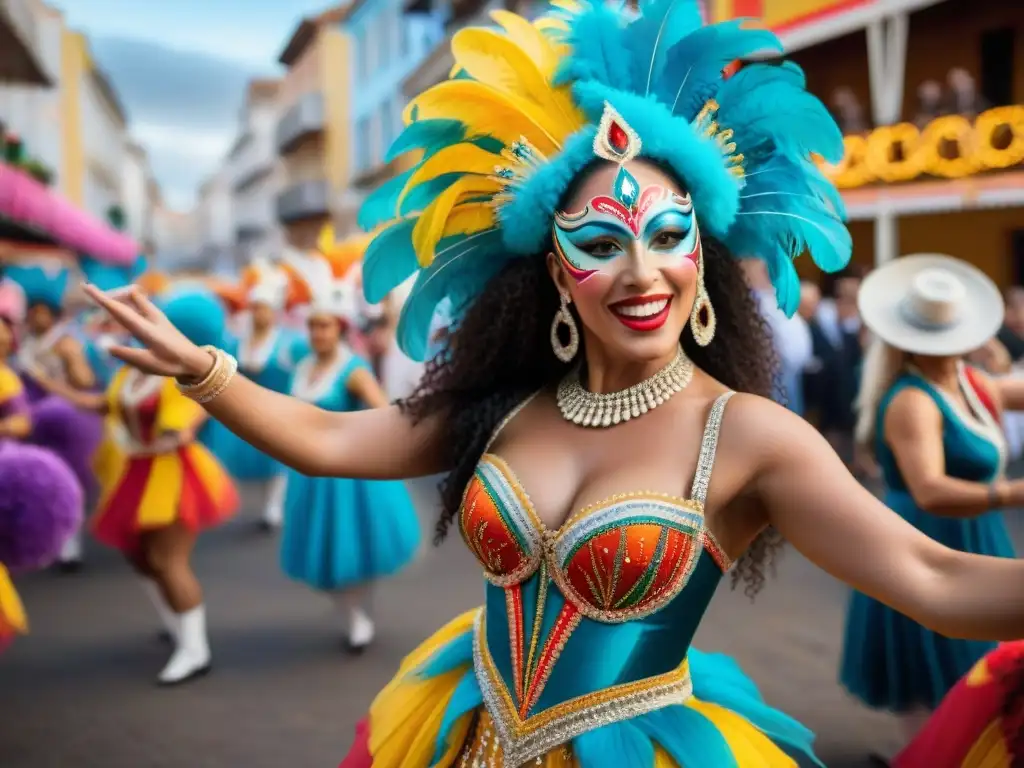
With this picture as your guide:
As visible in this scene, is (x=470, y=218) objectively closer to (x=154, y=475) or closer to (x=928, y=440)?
(x=928, y=440)

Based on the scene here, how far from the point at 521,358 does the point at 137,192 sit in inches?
2868

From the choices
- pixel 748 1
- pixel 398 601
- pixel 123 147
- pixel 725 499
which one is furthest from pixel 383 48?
pixel 123 147

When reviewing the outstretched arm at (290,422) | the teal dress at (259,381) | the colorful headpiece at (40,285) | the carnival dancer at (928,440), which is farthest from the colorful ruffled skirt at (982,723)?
the colorful headpiece at (40,285)

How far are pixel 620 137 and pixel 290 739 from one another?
3.07 meters

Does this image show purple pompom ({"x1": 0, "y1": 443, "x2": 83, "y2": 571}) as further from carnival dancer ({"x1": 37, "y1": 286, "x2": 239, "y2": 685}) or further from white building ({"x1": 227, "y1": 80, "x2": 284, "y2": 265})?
white building ({"x1": 227, "y1": 80, "x2": 284, "y2": 265})

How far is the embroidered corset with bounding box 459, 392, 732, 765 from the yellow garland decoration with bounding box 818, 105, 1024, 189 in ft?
29.8

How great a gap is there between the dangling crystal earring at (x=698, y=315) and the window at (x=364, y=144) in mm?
29212

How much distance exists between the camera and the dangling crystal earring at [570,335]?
77.5 inches

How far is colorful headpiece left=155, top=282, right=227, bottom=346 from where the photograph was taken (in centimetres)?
371

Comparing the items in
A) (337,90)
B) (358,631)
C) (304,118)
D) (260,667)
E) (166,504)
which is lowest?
(260,667)

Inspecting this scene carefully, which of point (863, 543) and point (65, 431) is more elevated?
point (863, 543)

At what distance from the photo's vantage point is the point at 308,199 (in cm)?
3512

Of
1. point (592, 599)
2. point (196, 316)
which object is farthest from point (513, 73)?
point (196, 316)

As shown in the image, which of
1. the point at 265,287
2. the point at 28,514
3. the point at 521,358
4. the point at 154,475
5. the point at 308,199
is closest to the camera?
the point at 521,358
